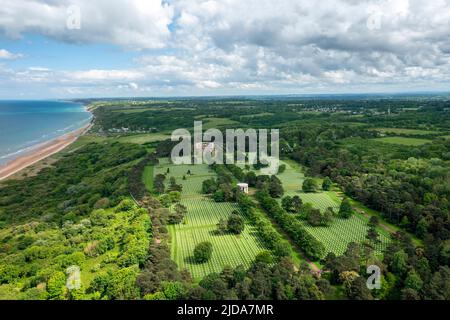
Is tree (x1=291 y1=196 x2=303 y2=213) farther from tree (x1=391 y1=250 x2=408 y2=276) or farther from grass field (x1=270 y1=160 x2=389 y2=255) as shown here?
tree (x1=391 y1=250 x2=408 y2=276)

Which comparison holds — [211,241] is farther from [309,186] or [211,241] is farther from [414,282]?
[309,186]

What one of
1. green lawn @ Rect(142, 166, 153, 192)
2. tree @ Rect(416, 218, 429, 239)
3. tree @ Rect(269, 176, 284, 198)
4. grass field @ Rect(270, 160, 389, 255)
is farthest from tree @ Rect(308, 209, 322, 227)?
green lawn @ Rect(142, 166, 153, 192)

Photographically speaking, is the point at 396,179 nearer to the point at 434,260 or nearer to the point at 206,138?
the point at 434,260

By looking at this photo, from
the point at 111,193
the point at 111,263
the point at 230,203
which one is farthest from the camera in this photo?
the point at 111,193

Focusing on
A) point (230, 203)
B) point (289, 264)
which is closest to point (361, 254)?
point (289, 264)

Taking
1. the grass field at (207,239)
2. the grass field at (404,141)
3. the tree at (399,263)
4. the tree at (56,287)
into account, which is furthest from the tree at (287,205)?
the grass field at (404,141)
